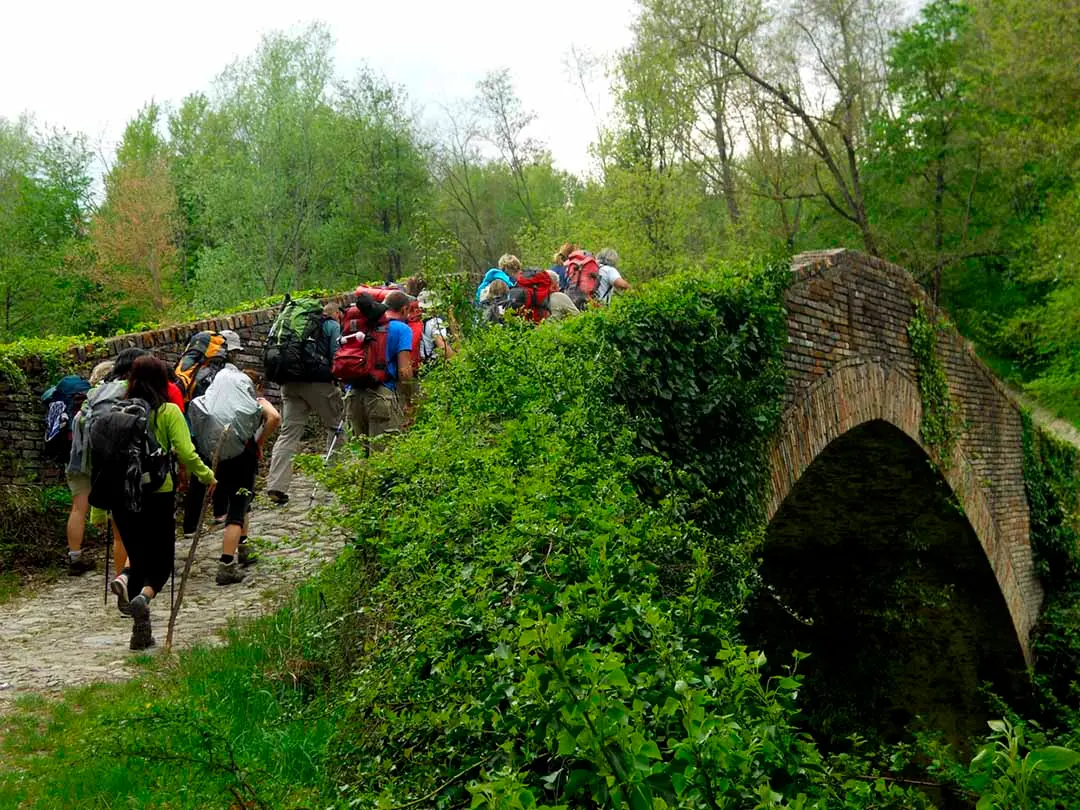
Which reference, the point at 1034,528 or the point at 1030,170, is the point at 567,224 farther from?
the point at 1034,528

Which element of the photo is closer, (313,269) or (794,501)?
(794,501)

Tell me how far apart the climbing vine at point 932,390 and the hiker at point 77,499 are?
7736 millimetres

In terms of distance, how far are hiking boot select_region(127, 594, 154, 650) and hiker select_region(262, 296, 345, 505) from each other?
221cm

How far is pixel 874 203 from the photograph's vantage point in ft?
91.2

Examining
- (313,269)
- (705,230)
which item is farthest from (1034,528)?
(313,269)

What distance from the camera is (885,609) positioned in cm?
1298

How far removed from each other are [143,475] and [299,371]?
243 cm

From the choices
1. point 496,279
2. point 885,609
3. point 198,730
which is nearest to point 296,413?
point 496,279

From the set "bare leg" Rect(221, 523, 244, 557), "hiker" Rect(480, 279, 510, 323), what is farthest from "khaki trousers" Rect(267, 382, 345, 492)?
"hiker" Rect(480, 279, 510, 323)

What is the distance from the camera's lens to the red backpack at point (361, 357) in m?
7.91

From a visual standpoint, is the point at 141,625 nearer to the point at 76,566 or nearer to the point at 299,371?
the point at 299,371

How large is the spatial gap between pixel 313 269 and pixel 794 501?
23.2m

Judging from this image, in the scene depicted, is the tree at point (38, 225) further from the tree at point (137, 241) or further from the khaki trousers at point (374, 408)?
the khaki trousers at point (374, 408)

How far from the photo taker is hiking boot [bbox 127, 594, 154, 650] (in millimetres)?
5867
